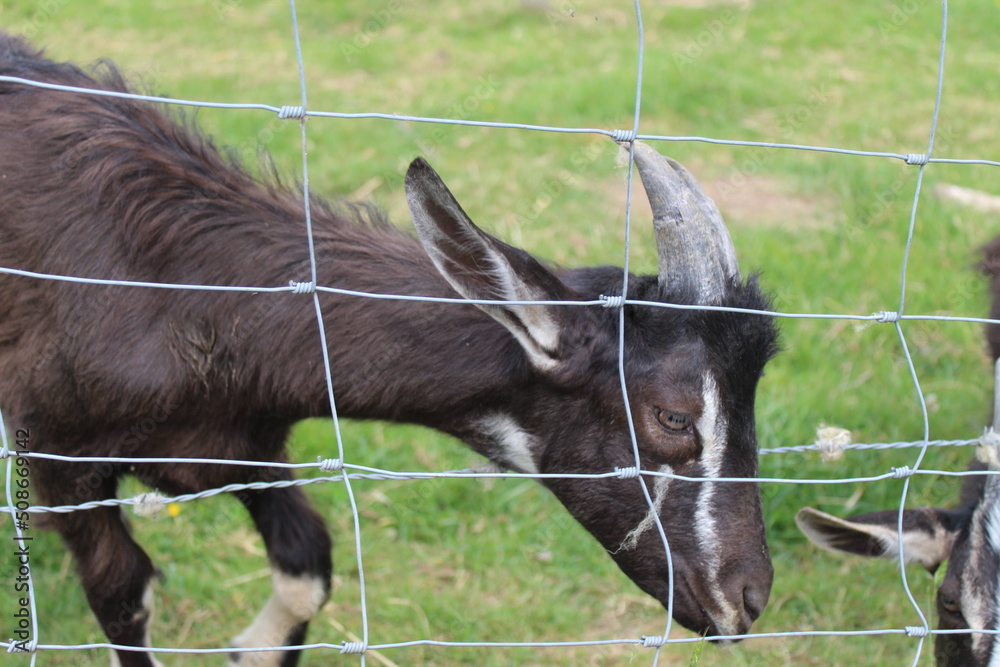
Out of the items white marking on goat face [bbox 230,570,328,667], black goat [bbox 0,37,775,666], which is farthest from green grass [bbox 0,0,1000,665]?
black goat [bbox 0,37,775,666]

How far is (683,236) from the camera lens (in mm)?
2686

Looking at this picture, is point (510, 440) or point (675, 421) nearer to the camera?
point (675, 421)

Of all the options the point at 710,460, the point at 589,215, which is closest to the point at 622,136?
the point at 710,460

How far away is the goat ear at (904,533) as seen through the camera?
3186 mm

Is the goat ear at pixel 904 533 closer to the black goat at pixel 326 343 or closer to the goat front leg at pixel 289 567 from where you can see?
the black goat at pixel 326 343

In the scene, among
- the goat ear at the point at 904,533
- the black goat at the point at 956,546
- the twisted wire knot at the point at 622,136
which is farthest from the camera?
the goat ear at the point at 904,533

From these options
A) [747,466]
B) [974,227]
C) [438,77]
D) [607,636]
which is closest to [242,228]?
[747,466]

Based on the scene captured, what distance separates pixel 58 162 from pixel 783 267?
4.12 meters

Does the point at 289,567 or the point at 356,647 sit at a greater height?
the point at 356,647

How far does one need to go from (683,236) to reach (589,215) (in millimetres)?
4016

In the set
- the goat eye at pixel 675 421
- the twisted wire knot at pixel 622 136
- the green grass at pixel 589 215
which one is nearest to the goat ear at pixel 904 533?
the green grass at pixel 589 215

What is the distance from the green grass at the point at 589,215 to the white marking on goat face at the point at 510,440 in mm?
665

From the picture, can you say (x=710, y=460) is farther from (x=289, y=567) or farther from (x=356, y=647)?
(x=289, y=567)

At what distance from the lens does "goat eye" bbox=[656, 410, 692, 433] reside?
8.85 feet
